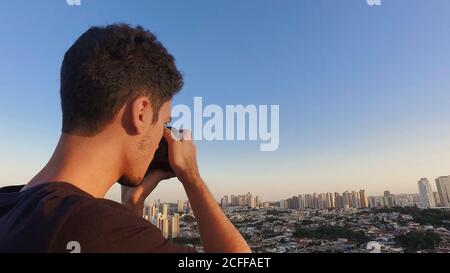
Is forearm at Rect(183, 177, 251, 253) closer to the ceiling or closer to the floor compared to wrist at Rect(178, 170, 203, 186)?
closer to the floor

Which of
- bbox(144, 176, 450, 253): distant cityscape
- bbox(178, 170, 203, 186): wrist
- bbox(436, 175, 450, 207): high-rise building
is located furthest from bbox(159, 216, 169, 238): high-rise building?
bbox(436, 175, 450, 207): high-rise building

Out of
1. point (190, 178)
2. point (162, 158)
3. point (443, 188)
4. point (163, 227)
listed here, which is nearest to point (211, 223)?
point (190, 178)

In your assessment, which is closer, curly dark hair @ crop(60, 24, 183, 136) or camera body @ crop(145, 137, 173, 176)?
curly dark hair @ crop(60, 24, 183, 136)

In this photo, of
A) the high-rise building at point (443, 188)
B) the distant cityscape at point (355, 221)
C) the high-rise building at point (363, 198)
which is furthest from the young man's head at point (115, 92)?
the high-rise building at point (363, 198)

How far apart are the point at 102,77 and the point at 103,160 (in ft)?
0.72

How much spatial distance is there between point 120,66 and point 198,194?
1.59 feet

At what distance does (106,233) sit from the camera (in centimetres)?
59

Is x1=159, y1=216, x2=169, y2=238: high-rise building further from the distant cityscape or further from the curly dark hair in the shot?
the distant cityscape

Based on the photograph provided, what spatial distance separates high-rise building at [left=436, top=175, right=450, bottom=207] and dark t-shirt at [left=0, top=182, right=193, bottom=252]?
1874 cm

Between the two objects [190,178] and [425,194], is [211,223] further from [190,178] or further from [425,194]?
[425,194]

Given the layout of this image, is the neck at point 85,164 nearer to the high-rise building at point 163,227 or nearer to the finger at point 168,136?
the high-rise building at point 163,227

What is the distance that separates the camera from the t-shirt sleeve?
1.87ft

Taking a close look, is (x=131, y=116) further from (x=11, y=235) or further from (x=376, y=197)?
(x=376, y=197)
